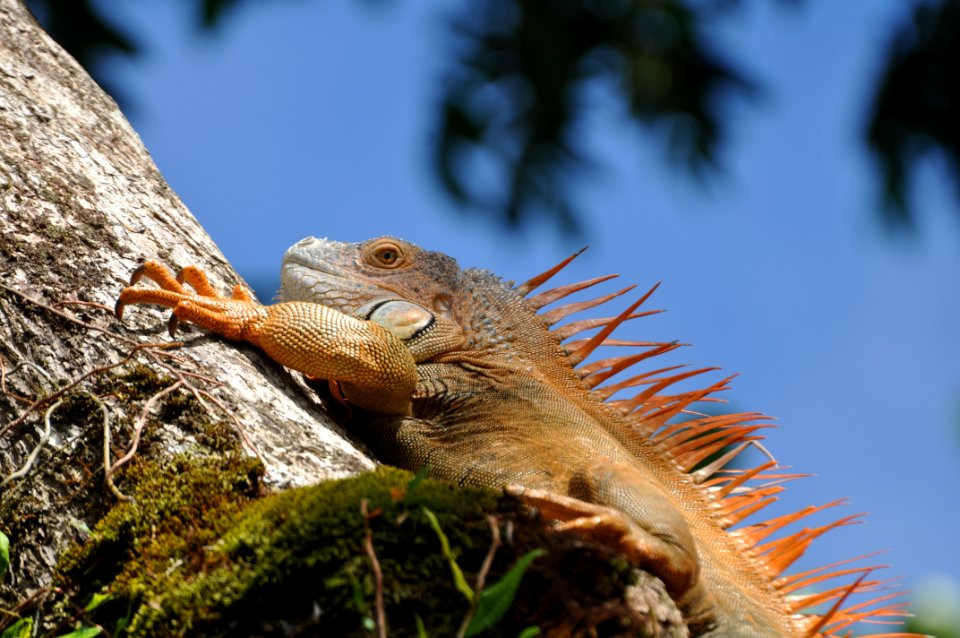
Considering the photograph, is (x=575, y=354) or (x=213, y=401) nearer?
(x=213, y=401)

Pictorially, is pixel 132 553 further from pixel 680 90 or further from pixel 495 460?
pixel 680 90

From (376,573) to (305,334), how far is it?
171 cm

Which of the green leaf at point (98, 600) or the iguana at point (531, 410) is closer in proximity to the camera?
the green leaf at point (98, 600)

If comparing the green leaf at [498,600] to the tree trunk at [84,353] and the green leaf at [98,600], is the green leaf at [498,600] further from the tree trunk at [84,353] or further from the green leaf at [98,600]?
the green leaf at [98,600]

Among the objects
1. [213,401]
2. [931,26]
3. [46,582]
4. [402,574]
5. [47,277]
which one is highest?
[931,26]

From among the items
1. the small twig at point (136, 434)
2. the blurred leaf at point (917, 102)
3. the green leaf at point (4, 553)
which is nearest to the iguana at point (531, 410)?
the small twig at point (136, 434)

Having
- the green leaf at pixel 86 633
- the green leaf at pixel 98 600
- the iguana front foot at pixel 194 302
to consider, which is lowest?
the green leaf at pixel 86 633

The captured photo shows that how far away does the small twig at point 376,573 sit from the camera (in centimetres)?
267

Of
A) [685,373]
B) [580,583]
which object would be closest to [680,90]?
[580,583]

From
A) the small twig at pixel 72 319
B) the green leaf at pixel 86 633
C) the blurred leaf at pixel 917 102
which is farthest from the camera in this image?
the small twig at pixel 72 319

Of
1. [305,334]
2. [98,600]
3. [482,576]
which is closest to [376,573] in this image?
[482,576]

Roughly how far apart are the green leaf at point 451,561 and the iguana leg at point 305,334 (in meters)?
1.49

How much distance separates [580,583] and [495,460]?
1557 mm

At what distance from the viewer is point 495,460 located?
447 centimetres
